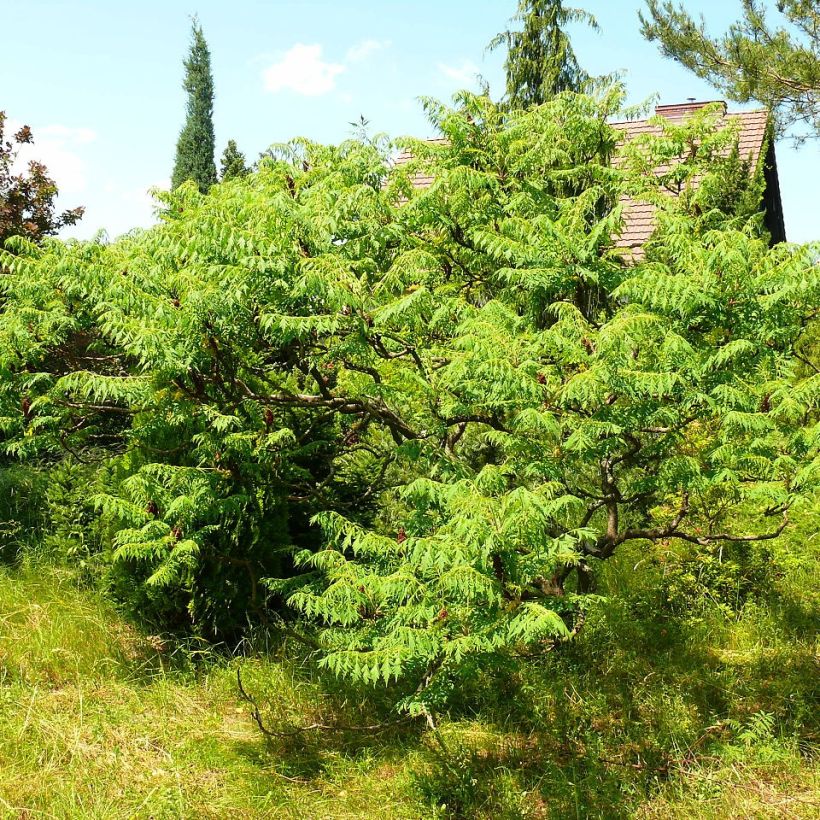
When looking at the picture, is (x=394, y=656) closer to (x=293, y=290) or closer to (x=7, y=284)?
(x=293, y=290)

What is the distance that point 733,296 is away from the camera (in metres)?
5.11

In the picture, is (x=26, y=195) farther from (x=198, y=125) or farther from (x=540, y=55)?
(x=198, y=125)

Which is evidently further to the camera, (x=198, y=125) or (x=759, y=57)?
(x=198, y=125)

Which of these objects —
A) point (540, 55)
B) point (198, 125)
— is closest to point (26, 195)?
point (540, 55)

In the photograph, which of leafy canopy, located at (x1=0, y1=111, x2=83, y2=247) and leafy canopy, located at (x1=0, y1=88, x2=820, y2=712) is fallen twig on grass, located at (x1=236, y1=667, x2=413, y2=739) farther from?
leafy canopy, located at (x1=0, y1=111, x2=83, y2=247)

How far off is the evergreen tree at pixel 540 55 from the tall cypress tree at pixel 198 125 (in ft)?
66.4

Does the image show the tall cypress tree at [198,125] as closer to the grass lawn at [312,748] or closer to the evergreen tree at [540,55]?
the evergreen tree at [540,55]

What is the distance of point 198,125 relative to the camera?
33000mm

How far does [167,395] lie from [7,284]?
70.4 inches

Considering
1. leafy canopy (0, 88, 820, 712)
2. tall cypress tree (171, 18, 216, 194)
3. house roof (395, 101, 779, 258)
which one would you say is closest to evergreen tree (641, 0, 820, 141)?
house roof (395, 101, 779, 258)

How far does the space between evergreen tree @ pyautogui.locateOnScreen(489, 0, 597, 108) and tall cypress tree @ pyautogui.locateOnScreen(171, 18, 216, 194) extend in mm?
20253

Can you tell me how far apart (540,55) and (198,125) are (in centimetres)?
2262

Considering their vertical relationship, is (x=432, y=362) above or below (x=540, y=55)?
below

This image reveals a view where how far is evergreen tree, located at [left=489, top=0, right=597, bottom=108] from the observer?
43.6 feet
